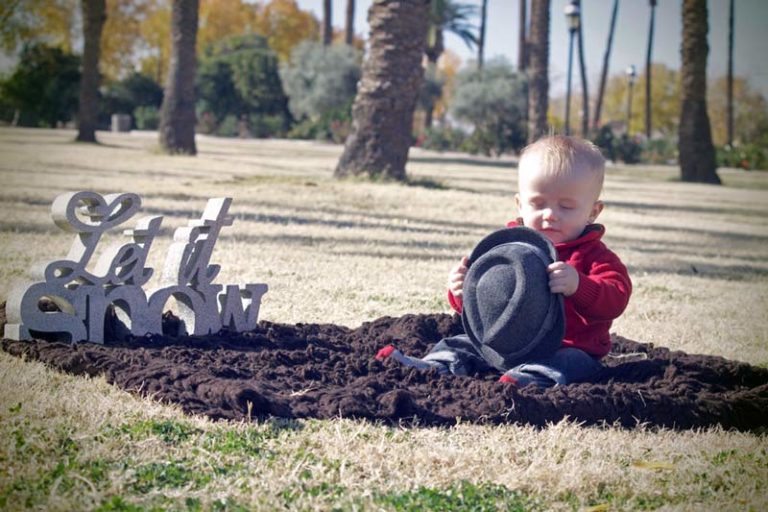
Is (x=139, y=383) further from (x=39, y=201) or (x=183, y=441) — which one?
(x=39, y=201)

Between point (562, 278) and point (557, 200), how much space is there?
435 mm

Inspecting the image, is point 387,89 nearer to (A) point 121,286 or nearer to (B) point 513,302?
(A) point 121,286

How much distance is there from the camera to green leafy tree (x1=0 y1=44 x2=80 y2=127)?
36.4 meters

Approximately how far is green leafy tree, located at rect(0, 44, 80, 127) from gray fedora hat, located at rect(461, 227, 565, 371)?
3503 cm

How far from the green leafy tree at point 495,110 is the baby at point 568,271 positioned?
1084 inches

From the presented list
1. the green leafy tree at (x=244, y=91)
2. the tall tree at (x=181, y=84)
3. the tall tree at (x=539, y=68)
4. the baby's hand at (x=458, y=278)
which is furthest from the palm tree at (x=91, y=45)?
the baby's hand at (x=458, y=278)

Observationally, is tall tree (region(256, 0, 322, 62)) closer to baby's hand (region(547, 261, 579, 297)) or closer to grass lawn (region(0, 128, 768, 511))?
grass lawn (region(0, 128, 768, 511))

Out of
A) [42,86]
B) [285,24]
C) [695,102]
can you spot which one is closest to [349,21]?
[42,86]

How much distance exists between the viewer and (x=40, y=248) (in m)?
7.49

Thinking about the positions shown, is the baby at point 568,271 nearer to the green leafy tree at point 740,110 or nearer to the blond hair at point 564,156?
the blond hair at point 564,156

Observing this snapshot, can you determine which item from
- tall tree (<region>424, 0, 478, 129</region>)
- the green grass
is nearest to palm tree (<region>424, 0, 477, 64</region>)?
tall tree (<region>424, 0, 478, 129</region>)

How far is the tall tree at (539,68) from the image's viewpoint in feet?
82.5

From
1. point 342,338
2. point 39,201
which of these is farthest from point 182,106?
point 342,338

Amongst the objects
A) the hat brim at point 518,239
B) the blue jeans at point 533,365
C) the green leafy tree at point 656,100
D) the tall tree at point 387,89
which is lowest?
the blue jeans at point 533,365
